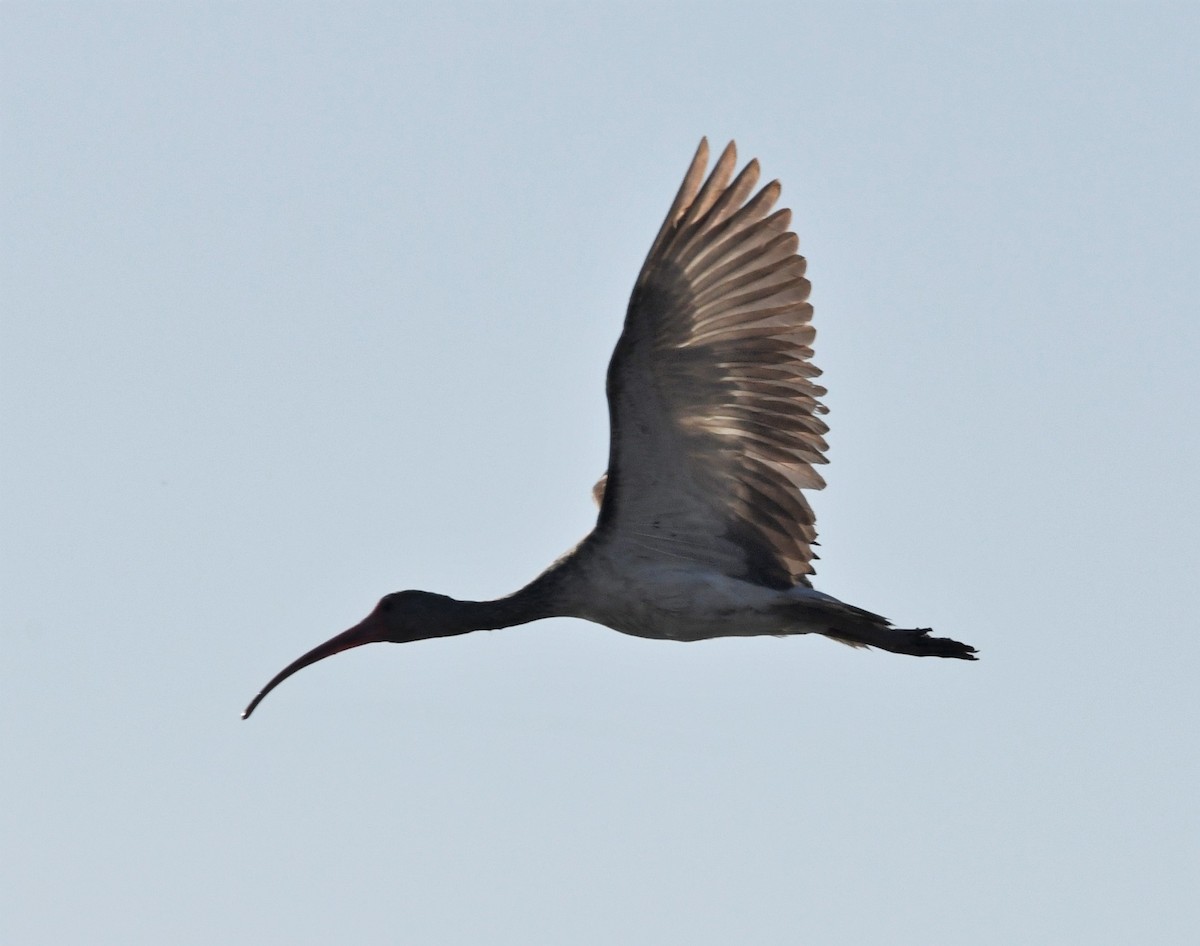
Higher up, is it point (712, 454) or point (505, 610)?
point (712, 454)

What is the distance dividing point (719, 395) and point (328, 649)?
424 centimetres

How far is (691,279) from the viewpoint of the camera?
16078 mm

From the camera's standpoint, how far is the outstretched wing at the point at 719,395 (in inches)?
632

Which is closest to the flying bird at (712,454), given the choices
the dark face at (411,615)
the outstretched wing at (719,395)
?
the outstretched wing at (719,395)

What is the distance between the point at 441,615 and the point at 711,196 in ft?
14.2

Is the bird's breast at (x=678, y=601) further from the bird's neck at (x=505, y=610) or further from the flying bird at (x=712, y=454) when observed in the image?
the bird's neck at (x=505, y=610)

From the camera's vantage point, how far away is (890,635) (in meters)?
16.7

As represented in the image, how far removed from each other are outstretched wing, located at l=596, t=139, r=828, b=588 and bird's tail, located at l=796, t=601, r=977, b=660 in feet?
→ 2.37

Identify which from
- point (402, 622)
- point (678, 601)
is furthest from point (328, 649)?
point (678, 601)

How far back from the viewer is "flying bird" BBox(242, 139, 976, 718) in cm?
1609

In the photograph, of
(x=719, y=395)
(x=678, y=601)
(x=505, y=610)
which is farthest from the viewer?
(x=505, y=610)

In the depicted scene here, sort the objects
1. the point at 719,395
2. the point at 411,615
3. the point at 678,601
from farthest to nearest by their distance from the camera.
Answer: the point at 411,615 → the point at 678,601 → the point at 719,395

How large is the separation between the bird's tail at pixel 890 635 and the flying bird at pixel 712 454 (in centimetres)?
2

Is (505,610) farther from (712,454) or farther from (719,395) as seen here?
(719,395)
